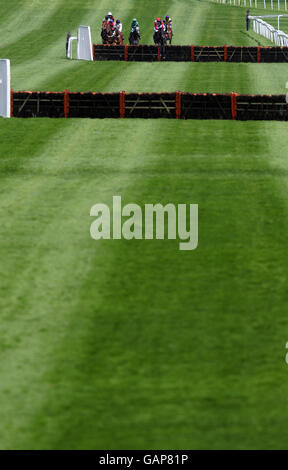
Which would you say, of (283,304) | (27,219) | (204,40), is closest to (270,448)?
(283,304)

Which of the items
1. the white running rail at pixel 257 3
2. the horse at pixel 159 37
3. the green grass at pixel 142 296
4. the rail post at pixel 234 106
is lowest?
the green grass at pixel 142 296

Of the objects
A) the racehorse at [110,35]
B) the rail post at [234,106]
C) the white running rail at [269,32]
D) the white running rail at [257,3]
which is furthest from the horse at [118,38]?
the white running rail at [257,3]

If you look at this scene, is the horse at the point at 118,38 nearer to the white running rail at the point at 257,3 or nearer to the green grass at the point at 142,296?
the green grass at the point at 142,296

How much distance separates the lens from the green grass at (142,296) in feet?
30.1

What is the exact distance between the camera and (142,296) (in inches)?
495

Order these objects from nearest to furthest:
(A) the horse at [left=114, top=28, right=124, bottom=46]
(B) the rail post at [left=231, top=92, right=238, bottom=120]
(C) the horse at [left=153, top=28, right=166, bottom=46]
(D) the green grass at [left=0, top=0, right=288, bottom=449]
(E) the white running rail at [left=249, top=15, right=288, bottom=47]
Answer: (D) the green grass at [left=0, top=0, right=288, bottom=449]
(B) the rail post at [left=231, top=92, right=238, bottom=120]
(C) the horse at [left=153, top=28, right=166, bottom=46]
(A) the horse at [left=114, top=28, right=124, bottom=46]
(E) the white running rail at [left=249, top=15, right=288, bottom=47]

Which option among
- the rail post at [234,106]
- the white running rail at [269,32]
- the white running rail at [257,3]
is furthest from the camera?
the white running rail at [257,3]

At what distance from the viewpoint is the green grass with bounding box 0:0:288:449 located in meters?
9.16

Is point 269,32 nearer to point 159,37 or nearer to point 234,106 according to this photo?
point 159,37

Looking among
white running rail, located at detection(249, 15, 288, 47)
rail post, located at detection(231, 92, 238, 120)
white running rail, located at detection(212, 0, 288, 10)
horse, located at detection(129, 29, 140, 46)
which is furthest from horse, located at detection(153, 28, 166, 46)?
white running rail, located at detection(212, 0, 288, 10)

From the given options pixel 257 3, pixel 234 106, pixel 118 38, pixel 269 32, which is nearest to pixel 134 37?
pixel 118 38

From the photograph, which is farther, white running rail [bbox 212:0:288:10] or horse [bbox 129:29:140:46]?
white running rail [bbox 212:0:288:10]

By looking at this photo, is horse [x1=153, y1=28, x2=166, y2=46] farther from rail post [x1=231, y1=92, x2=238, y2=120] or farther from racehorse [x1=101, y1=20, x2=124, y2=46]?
rail post [x1=231, y1=92, x2=238, y2=120]
